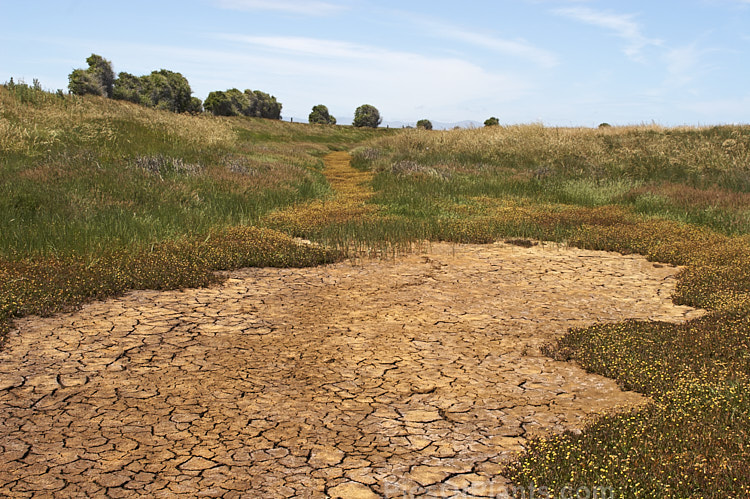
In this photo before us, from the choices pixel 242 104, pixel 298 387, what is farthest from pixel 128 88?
pixel 298 387

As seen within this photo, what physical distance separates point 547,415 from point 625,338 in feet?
5.49

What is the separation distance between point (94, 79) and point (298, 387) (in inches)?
1455

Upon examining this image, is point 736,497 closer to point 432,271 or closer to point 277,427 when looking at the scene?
point 277,427

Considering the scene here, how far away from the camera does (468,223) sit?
11883 millimetres

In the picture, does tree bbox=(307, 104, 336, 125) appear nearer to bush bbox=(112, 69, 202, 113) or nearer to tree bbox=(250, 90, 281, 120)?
tree bbox=(250, 90, 281, 120)

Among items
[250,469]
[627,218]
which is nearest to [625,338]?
[250,469]

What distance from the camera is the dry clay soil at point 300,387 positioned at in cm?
349

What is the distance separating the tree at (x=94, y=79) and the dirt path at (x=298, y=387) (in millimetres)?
32241

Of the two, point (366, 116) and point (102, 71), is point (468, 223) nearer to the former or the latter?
point (102, 71)

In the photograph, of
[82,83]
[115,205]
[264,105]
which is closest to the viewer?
[115,205]

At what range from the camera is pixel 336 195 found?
16094 mm

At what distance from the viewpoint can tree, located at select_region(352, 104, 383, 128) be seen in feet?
247

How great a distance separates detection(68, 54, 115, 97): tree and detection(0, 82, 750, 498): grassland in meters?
13.9

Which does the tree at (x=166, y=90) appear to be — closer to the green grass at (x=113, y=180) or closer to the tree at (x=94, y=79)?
the tree at (x=94, y=79)
